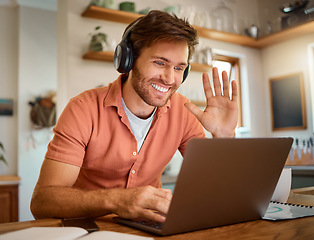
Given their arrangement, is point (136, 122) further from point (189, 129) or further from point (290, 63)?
point (290, 63)

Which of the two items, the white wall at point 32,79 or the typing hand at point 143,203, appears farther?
the white wall at point 32,79

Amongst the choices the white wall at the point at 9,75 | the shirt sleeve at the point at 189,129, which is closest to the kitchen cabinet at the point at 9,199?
the white wall at the point at 9,75

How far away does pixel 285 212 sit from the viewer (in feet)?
3.19

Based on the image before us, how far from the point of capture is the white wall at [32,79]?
13.6ft

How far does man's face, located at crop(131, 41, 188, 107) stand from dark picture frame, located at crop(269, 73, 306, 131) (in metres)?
3.05

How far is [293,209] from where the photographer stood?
1.01 m

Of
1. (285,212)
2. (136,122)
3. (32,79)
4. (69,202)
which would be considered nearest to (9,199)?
(32,79)

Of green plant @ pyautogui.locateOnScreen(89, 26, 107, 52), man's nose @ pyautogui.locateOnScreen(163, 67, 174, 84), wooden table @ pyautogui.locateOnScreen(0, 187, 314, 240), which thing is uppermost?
green plant @ pyautogui.locateOnScreen(89, 26, 107, 52)

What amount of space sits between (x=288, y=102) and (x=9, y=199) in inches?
138

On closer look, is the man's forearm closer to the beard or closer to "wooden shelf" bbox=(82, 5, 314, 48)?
the beard

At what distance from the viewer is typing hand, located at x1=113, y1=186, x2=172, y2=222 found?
85 cm

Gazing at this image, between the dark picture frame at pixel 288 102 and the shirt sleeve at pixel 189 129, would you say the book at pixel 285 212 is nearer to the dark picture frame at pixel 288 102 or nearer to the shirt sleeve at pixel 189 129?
the shirt sleeve at pixel 189 129

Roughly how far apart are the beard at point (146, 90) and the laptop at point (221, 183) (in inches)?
26.0

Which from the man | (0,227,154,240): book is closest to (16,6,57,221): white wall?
the man
